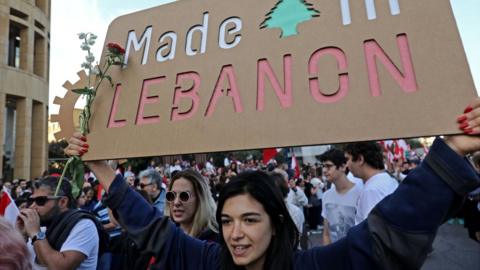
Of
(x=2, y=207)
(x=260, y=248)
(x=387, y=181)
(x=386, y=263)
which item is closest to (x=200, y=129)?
(x=260, y=248)

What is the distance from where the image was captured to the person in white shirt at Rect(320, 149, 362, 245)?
3348mm

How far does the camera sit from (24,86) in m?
20.5

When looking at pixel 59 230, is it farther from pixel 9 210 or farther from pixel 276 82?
pixel 276 82

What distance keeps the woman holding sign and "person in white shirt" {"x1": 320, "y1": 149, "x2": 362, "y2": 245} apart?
210cm

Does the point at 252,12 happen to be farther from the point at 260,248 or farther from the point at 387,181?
the point at 387,181

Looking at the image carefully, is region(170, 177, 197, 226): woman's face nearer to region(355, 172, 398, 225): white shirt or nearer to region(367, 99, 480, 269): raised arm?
region(355, 172, 398, 225): white shirt

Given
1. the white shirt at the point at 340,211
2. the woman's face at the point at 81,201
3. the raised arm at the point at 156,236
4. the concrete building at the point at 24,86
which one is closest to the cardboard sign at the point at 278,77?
the raised arm at the point at 156,236

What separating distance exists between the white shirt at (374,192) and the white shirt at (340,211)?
41cm

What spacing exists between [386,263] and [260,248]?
0.45m

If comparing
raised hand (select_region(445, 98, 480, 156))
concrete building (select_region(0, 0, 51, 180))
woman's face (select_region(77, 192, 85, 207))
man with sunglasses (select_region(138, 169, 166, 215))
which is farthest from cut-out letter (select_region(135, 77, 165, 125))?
concrete building (select_region(0, 0, 51, 180))

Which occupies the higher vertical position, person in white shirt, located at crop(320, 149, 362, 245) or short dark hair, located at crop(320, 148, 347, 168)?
short dark hair, located at crop(320, 148, 347, 168)

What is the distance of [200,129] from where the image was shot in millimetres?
1607

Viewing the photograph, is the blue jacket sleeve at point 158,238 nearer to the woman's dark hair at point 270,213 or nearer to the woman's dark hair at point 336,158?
the woman's dark hair at point 270,213

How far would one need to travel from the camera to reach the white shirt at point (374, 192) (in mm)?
2704
